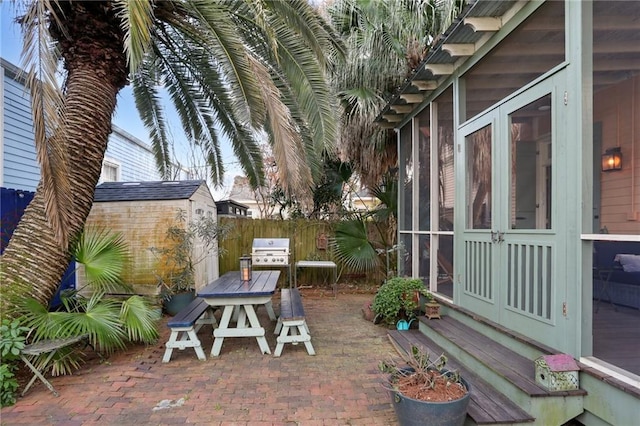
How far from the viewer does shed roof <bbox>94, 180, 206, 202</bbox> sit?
6.45 metres

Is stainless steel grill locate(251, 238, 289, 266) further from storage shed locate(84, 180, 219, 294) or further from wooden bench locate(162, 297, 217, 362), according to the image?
wooden bench locate(162, 297, 217, 362)

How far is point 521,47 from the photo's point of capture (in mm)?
3305

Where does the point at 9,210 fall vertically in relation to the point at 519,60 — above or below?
below

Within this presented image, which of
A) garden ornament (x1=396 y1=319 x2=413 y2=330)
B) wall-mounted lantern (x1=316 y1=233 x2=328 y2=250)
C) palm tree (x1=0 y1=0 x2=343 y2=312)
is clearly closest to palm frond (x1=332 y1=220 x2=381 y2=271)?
wall-mounted lantern (x1=316 y1=233 x2=328 y2=250)

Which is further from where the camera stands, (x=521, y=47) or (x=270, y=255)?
(x=270, y=255)

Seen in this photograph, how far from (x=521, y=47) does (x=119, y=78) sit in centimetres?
441

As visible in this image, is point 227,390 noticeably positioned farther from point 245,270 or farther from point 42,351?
point 245,270

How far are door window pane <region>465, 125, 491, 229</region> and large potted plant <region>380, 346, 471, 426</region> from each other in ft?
5.72

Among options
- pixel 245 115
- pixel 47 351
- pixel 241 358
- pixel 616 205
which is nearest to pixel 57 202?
pixel 47 351

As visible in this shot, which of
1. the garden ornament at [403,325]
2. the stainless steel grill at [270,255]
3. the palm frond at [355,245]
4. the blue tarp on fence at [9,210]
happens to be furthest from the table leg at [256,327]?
the palm frond at [355,245]

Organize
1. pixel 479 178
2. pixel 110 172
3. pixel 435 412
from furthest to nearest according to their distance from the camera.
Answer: pixel 110 172 < pixel 479 178 < pixel 435 412

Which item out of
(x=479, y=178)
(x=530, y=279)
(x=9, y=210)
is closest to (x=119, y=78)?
(x=9, y=210)

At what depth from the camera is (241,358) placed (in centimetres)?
416

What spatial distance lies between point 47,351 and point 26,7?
9.86ft
